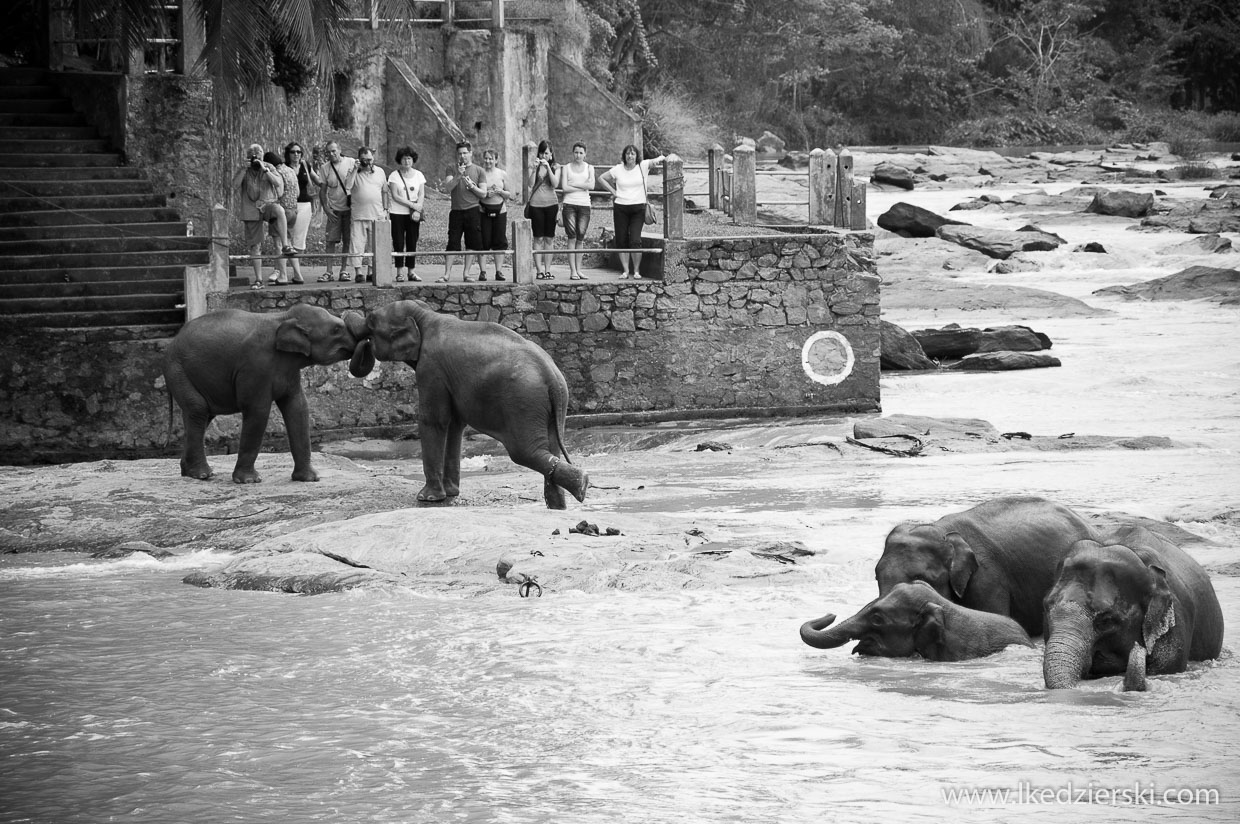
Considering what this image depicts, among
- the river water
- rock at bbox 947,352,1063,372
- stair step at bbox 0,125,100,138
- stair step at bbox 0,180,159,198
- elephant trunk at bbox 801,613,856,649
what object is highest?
stair step at bbox 0,125,100,138

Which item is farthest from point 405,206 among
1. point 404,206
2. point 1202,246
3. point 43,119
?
point 1202,246

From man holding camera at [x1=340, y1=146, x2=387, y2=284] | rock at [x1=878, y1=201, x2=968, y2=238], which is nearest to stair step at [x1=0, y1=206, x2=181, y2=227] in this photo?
man holding camera at [x1=340, y1=146, x2=387, y2=284]

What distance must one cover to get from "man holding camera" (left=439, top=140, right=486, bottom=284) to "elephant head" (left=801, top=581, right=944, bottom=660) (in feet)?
36.2

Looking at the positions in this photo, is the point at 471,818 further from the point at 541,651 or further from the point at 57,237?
the point at 57,237

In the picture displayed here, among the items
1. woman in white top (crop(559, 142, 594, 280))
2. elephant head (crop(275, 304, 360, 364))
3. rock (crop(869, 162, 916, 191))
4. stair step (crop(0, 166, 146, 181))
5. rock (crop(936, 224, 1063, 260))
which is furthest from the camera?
rock (crop(869, 162, 916, 191))

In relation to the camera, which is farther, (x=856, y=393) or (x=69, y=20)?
(x=69, y=20)

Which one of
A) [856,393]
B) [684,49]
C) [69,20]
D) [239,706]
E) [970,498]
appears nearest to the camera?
[239,706]

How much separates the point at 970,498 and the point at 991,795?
279 inches

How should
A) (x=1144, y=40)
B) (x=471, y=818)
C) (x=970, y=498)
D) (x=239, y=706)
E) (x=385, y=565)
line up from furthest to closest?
1. (x=1144, y=40)
2. (x=970, y=498)
3. (x=385, y=565)
4. (x=239, y=706)
5. (x=471, y=818)

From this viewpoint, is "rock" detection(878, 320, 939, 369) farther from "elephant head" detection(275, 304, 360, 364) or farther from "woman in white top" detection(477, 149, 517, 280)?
"elephant head" detection(275, 304, 360, 364)

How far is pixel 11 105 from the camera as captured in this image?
67.1 ft

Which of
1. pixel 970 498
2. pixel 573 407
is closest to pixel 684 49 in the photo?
pixel 573 407

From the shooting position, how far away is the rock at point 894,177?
4887 centimetres

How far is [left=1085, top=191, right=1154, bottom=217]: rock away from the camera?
4038 centimetres
